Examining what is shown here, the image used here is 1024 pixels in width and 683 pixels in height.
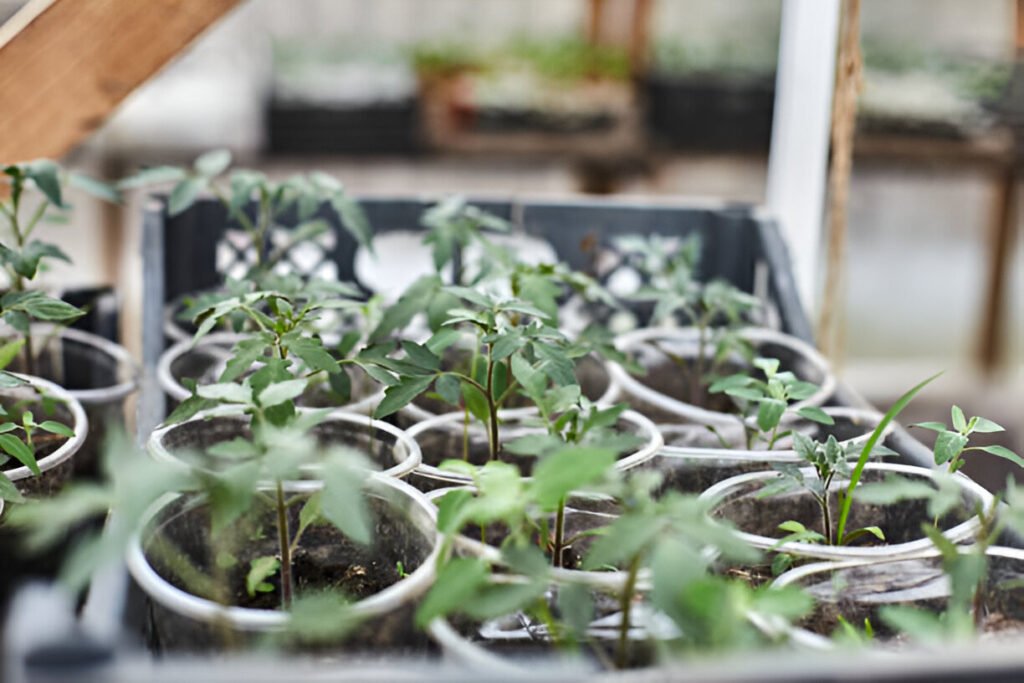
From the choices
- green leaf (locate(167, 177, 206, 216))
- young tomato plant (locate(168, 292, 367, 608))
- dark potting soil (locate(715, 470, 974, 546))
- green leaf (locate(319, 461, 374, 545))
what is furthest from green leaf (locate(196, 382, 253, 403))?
green leaf (locate(167, 177, 206, 216))

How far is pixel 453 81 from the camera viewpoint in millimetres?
3244

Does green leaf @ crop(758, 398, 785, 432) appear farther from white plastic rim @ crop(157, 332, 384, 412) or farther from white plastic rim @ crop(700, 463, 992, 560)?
white plastic rim @ crop(157, 332, 384, 412)

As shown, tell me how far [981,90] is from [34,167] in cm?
288

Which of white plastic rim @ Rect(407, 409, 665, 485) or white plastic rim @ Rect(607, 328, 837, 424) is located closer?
white plastic rim @ Rect(407, 409, 665, 485)

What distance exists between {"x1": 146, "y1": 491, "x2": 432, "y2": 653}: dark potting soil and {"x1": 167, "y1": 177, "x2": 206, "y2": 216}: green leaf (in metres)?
0.38

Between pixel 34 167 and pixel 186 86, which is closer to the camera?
pixel 34 167

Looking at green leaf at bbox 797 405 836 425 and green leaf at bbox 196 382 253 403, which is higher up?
green leaf at bbox 196 382 253 403

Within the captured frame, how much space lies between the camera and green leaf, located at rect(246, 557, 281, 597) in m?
0.64

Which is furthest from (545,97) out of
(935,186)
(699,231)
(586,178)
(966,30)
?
(699,231)

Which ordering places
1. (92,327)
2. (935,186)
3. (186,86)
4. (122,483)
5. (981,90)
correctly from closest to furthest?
(122,483), (92,327), (981,90), (935,186), (186,86)

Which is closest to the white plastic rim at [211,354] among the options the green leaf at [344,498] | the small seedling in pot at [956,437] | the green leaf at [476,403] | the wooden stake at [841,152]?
the green leaf at [476,403]

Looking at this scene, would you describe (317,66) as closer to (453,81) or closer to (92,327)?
(453,81)

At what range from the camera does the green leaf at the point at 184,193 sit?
0.99 metres

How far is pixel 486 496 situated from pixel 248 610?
0.15 metres
